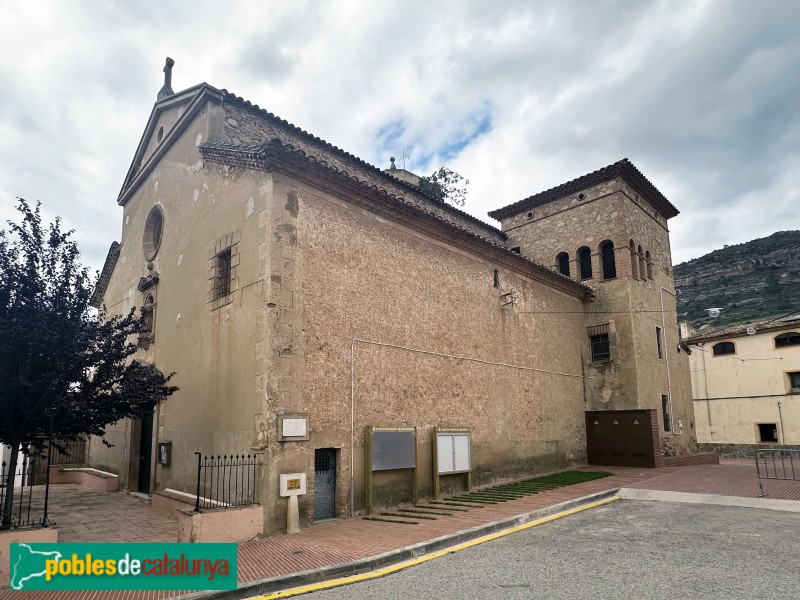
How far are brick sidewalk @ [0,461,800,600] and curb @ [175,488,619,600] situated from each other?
0.63 ft

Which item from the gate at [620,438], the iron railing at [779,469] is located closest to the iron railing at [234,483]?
the iron railing at [779,469]

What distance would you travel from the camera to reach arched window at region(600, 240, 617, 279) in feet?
65.1

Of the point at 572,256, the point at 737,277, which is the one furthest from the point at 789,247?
the point at 572,256

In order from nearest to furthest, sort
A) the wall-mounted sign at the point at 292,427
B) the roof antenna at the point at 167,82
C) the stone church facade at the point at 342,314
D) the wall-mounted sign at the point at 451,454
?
the wall-mounted sign at the point at 292,427
the stone church facade at the point at 342,314
the wall-mounted sign at the point at 451,454
the roof antenna at the point at 167,82

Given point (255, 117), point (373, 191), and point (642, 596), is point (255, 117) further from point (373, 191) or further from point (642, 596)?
point (642, 596)

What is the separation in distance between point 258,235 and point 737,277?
205 ft

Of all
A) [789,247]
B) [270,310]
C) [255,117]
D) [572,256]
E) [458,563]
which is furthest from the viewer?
[789,247]

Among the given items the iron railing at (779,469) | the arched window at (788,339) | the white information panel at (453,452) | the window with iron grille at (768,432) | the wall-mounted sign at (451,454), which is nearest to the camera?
the iron railing at (779,469)

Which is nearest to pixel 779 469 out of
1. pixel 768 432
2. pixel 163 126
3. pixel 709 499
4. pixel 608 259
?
pixel 608 259

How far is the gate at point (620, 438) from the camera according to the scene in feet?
58.2

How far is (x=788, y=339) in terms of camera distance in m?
28.2

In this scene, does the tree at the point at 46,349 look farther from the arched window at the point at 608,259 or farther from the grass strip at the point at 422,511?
the arched window at the point at 608,259

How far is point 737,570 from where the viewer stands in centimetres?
621

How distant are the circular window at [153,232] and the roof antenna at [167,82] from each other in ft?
12.2
